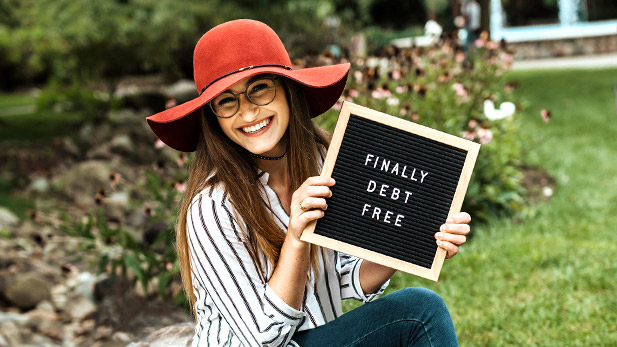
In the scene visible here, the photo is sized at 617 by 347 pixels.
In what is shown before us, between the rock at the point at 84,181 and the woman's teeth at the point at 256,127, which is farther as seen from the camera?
the rock at the point at 84,181

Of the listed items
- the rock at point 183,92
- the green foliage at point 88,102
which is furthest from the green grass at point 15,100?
the rock at point 183,92

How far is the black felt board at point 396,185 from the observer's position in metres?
1.86

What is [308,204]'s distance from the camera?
177 centimetres

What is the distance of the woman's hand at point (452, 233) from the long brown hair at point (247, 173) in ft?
1.39

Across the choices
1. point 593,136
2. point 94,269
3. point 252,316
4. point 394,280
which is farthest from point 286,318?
point 593,136

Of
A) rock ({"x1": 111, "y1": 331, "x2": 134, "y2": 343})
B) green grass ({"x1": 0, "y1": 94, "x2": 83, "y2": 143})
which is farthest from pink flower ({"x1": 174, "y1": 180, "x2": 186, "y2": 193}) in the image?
green grass ({"x1": 0, "y1": 94, "x2": 83, "y2": 143})

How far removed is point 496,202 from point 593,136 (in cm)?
343

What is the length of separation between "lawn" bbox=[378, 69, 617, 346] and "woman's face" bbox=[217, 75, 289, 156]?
1.77 m

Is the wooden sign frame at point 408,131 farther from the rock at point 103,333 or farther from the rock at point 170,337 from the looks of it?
the rock at point 103,333

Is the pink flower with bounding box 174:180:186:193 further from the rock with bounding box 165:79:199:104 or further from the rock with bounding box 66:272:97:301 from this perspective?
the rock with bounding box 165:79:199:104

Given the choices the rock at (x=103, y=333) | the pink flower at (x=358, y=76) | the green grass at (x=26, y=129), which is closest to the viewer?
the rock at (x=103, y=333)

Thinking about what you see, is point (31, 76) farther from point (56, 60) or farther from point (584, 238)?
point (584, 238)

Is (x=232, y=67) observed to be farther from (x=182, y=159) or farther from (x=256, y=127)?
(x=182, y=159)

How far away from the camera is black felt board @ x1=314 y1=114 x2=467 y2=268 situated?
1.86m
